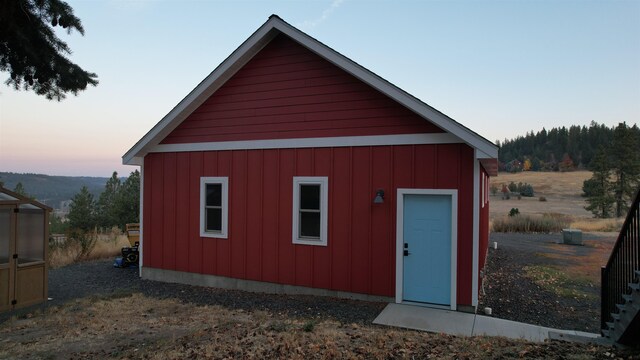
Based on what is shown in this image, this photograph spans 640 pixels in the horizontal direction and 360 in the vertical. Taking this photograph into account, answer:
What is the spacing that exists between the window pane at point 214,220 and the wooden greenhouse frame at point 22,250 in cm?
356

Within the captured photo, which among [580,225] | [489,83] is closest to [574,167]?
[580,225]

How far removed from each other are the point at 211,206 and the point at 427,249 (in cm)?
561

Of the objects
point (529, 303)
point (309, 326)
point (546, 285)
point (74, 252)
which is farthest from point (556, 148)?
point (309, 326)

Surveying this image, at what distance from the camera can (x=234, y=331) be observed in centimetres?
610

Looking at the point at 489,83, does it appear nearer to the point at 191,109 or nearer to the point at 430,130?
the point at 430,130

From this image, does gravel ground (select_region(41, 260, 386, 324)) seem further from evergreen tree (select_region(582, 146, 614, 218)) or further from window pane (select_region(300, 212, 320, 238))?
evergreen tree (select_region(582, 146, 614, 218))

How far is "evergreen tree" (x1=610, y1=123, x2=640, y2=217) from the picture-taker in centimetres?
3812

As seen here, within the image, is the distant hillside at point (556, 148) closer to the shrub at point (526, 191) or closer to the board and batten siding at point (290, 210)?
the shrub at point (526, 191)

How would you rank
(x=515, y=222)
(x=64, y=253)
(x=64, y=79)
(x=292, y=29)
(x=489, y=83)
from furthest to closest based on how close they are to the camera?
(x=515, y=222)
(x=489, y=83)
(x=64, y=253)
(x=292, y=29)
(x=64, y=79)

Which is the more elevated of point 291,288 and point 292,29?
point 292,29

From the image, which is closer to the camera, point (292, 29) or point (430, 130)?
point (430, 130)

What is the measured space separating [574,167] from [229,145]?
108294mm

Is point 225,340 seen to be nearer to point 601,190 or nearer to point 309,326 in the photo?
point 309,326

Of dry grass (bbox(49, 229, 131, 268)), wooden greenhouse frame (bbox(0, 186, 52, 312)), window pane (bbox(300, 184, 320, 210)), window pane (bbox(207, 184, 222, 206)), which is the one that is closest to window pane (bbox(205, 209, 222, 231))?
window pane (bbox(207, 184, 222, 206))
